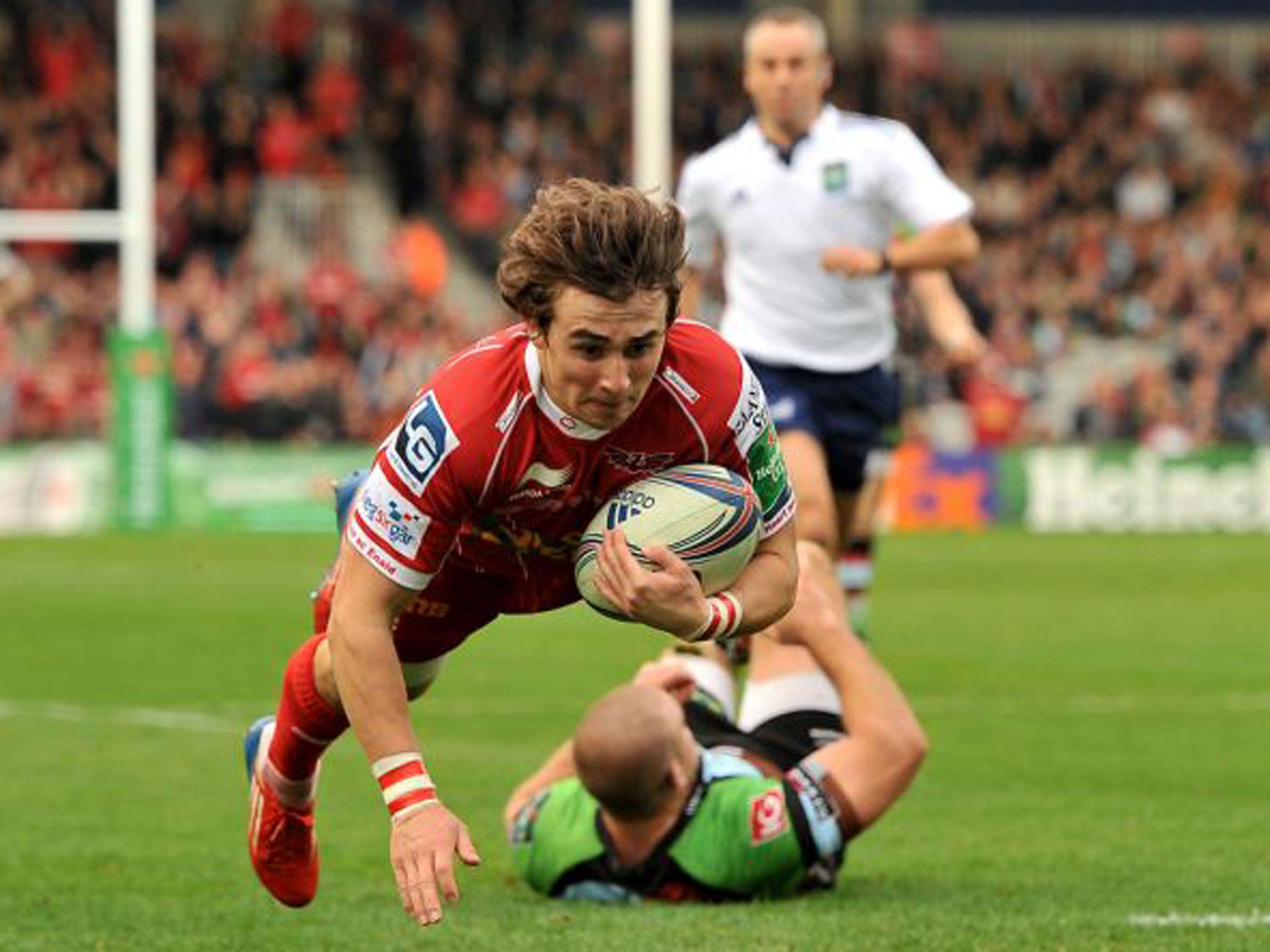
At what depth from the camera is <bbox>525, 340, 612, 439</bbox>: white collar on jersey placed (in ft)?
18.5

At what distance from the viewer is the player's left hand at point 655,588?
5.51m

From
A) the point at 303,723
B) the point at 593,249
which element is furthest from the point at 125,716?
the point at 593,249

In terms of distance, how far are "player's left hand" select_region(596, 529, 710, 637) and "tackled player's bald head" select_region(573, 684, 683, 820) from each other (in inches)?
42.7

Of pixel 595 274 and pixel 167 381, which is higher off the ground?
pixel 595 274

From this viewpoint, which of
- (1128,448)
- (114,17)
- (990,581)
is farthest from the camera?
(114,17)

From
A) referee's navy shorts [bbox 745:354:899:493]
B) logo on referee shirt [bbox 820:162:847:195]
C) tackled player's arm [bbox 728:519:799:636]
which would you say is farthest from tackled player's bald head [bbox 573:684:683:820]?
logo on referee shirt [bbox 820:162:847:195]

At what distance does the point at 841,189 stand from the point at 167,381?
14.8m

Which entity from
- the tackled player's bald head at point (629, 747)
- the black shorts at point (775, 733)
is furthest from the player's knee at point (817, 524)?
the tackled player's bald head at point (629, 747)

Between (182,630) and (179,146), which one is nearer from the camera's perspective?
(182,630)

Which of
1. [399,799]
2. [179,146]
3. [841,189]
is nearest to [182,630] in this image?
[841,189]

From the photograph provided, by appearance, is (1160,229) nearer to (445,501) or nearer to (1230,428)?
(1230,428)

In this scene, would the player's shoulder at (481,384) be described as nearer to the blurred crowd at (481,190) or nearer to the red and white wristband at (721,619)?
the red and white wristband at (721,619)

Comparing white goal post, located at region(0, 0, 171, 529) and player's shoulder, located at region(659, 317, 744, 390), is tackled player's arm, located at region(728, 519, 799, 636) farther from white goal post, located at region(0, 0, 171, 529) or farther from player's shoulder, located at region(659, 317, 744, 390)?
white goal post, located at region(0, 0, 171, 529)

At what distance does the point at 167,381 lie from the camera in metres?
24.3
